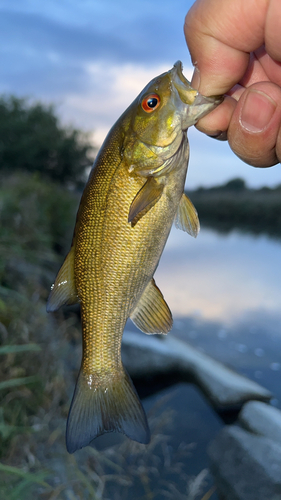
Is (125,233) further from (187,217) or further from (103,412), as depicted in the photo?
(103,412)

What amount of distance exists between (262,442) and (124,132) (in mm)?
3899

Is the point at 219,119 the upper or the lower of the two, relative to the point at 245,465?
upper

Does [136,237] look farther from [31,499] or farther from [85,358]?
[31,499]

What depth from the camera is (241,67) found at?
5.68 feet

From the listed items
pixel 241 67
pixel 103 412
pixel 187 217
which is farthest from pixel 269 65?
pixel 103 412

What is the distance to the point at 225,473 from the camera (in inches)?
165

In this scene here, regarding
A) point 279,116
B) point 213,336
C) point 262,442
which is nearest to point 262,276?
point 213,336

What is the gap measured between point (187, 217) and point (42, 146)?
80.6 ft

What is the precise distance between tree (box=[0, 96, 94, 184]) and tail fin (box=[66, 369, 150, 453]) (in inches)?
858

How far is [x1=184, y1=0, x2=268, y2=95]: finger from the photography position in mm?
1542

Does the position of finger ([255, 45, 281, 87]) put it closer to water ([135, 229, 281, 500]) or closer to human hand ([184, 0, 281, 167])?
human hand ([184, 0, 281, 167])

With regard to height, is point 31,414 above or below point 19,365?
below

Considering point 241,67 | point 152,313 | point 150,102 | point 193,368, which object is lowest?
point 193,368

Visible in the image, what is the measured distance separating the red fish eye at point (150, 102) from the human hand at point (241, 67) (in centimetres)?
26
